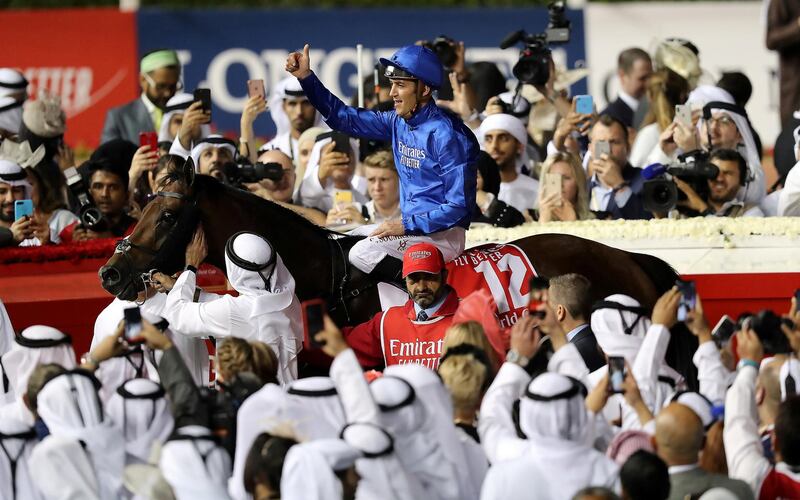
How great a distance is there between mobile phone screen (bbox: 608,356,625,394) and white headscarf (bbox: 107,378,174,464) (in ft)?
6.63

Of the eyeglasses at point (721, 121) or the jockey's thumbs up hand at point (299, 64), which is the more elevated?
the jockey's thumbs up hand at point (299, 64)

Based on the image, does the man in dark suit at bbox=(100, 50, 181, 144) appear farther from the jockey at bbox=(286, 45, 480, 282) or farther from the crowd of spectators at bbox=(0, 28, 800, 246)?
the jockey at bbox=(286, 45, 480, 282)

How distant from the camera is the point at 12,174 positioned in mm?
12867

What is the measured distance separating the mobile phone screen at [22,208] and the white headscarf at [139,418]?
4864mm

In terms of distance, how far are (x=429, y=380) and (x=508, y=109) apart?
6.94 meters

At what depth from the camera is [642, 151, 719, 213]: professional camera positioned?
12312 mm

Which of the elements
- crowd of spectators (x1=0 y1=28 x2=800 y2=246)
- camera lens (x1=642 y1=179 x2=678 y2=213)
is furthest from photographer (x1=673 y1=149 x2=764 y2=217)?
camera lens (x1=642 y1=179 x2=678 y2=213)

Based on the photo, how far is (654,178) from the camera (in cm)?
1256

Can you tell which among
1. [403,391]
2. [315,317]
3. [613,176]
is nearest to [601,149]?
[613,176]

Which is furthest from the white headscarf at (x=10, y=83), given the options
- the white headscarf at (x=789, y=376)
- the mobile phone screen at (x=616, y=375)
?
Result: the white headscarf at (x=789, y=376)

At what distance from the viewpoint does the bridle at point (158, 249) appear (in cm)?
1034

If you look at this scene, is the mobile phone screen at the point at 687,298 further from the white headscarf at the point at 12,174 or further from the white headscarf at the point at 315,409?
the white headscarf at the point at 12,174

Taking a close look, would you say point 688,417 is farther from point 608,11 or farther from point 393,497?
point 608,11

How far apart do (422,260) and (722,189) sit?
135 inches
